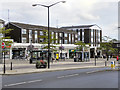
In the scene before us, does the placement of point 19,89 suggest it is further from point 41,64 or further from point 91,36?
point 91,36

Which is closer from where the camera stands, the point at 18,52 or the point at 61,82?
the point at 61,82

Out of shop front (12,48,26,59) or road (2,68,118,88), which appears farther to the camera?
shop front (12,48,26,59)

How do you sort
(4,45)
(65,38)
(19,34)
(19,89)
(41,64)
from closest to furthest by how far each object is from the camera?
(19,89), (4,45), (41,64), (19,34), (65,38)

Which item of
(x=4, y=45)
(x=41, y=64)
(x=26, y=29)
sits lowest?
(x=41, y=64)

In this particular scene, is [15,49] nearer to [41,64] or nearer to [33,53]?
[33,53]

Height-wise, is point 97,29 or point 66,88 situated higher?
point 97,29

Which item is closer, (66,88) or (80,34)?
(66,88)

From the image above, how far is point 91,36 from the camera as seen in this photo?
10506cm

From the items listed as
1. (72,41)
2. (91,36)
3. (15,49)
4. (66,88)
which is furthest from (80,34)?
(66,88)

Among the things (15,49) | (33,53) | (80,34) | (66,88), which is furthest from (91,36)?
(66,88)

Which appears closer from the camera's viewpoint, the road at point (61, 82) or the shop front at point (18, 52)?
the road at point (61, 82)

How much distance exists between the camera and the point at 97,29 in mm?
109312

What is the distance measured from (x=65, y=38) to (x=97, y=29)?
25.5 m

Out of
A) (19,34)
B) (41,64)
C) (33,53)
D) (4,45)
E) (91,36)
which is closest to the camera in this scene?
(4,45)
